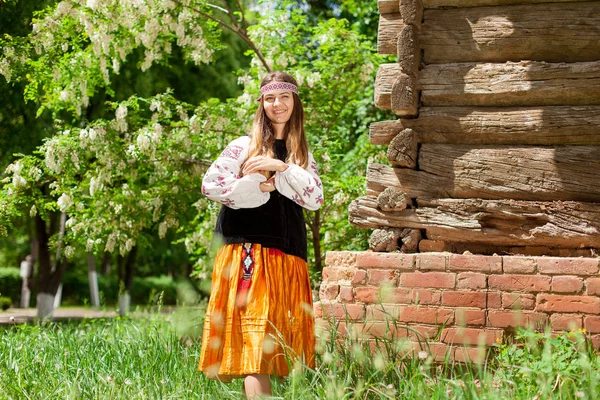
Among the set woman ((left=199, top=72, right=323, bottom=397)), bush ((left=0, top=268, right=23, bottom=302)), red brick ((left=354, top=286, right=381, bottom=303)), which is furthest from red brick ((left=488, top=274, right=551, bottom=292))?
bush ((left=0, top=268, right=23, bottom=302))

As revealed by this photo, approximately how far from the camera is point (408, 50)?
172 inches

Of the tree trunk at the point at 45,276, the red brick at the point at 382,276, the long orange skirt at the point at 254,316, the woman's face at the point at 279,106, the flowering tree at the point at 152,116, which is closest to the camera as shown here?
the long orange skirt at the point at 254,316

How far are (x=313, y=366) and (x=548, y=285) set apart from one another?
1353 millimetres

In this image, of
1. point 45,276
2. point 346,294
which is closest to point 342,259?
point 346,294

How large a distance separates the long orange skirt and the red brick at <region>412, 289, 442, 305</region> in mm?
930

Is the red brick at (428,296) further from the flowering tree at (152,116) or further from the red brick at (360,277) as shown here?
the flowering tree at (152,116)

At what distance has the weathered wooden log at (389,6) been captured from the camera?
15.0ft

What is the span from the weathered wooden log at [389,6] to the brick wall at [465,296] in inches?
58.7

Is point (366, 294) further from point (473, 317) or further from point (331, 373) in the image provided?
point (331, 373)

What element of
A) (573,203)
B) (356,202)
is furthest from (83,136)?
(573,203)

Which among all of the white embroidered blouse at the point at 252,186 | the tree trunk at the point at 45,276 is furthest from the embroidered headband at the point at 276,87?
the tree trunk at the point at 45,276

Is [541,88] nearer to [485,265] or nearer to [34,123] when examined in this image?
[485,265]

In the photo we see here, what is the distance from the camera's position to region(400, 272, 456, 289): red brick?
4.07m

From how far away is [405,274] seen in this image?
4156mm
